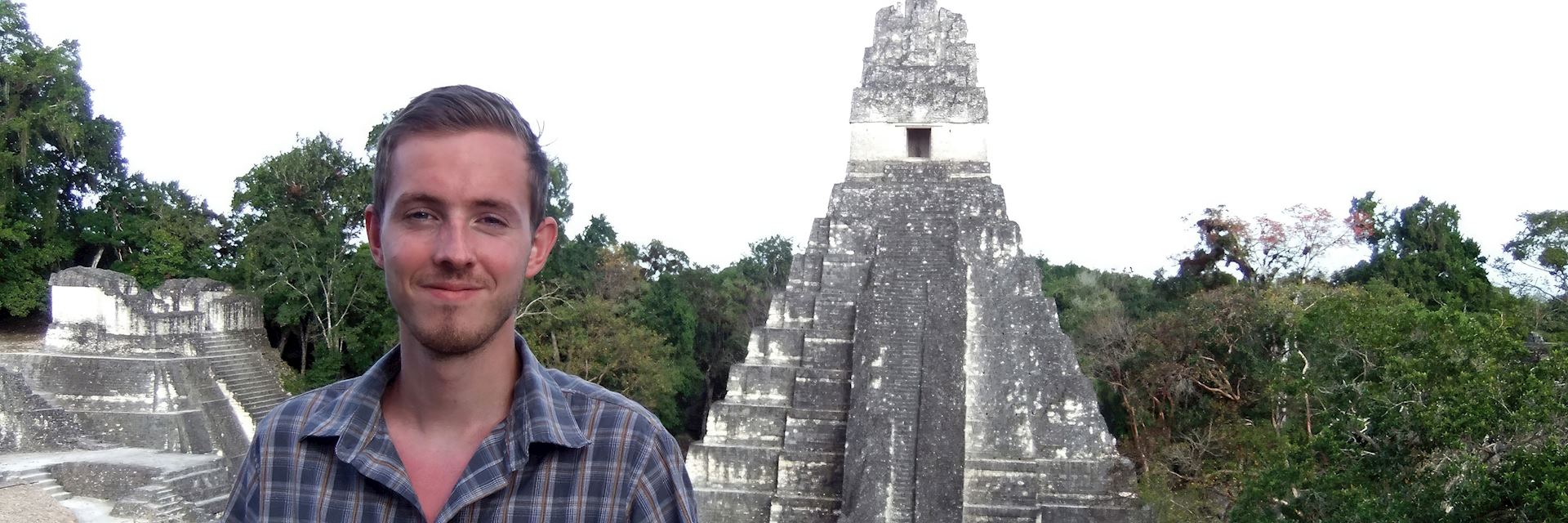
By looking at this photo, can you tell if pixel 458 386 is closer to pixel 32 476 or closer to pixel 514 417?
pixel 514 417

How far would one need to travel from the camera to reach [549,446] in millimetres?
1515

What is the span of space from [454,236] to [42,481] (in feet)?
40.7

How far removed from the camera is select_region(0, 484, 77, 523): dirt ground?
9.63 meters

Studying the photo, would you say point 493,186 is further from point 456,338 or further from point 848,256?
point 848,256

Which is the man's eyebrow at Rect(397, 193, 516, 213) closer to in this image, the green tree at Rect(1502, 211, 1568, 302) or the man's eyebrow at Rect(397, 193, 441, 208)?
the man's eyebrow at Rect(397, 193, 441, 208)

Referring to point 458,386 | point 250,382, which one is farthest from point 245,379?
point 458,386

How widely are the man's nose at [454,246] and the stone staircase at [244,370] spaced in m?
16.1

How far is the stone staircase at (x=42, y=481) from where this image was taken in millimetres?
10852

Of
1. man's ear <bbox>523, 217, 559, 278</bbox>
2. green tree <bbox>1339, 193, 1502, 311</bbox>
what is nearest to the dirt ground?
man's ear <bbox>523, 217, 559, 278</bbox>

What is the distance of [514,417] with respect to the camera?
1.54 meters

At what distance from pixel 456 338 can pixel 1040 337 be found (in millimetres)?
9337

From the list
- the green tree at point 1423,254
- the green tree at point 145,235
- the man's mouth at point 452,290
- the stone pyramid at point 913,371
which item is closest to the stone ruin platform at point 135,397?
the green tree at point 145,235

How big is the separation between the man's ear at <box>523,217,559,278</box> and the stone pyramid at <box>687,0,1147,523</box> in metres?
7.59

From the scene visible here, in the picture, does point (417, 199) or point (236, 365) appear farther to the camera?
point (236, 365)
